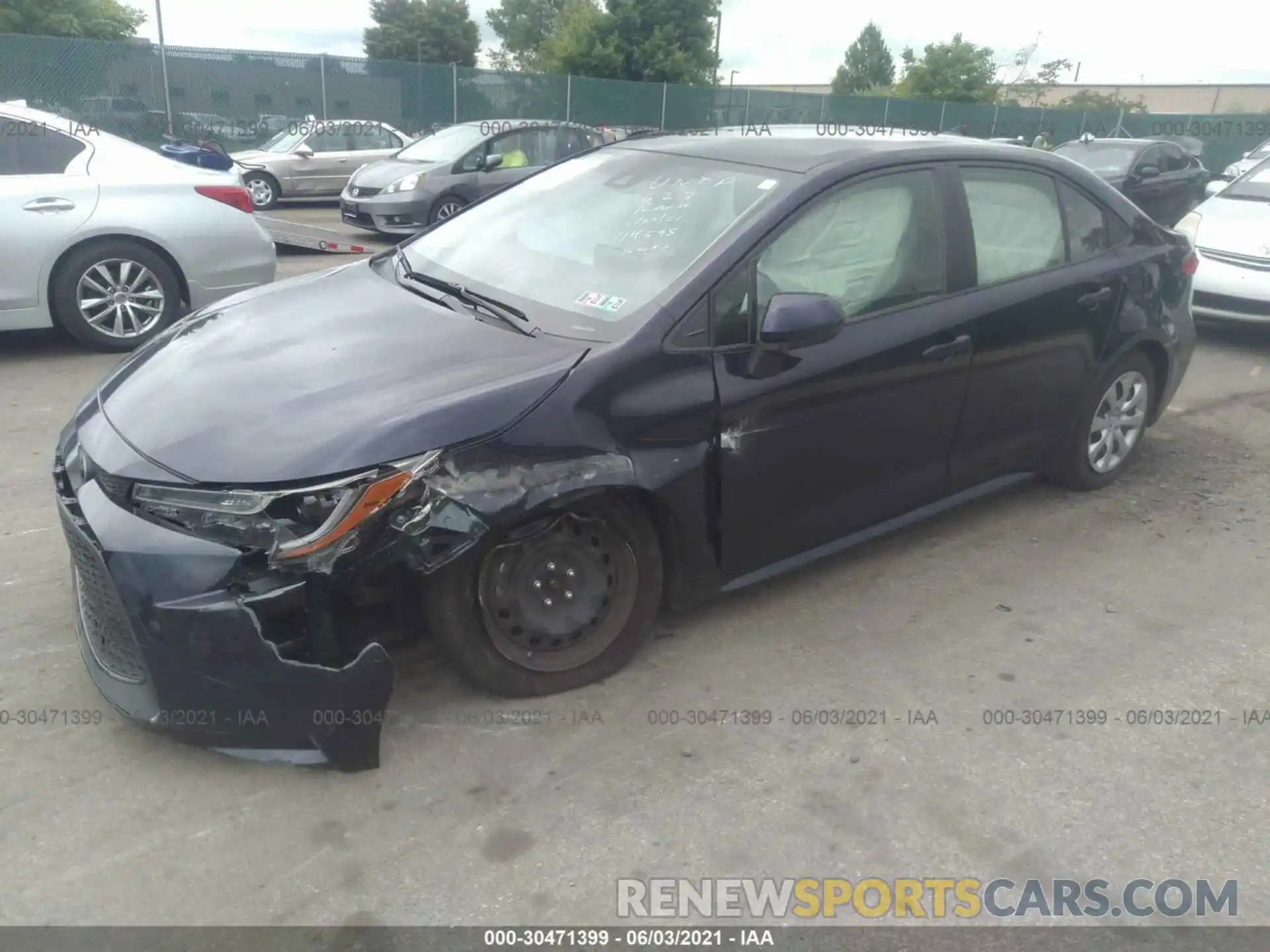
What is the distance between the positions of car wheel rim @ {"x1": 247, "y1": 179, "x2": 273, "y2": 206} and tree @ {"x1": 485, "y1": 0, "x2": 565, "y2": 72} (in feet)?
183

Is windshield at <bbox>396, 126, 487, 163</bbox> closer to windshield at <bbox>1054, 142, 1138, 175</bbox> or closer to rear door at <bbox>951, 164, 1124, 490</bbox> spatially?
windshield at <bbox>1054, 142, 1138, 175</bbox>

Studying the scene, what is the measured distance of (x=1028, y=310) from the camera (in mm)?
3961

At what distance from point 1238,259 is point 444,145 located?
9466mm

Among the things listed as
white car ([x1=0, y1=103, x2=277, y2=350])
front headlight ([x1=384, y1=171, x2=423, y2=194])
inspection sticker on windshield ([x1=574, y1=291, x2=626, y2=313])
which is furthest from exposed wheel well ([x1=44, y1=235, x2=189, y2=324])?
front headlight ([x1=384, y1=171, x2=423, y2=194])

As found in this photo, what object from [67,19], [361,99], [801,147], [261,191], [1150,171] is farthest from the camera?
[67,19]

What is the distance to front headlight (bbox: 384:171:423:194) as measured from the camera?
480 inches

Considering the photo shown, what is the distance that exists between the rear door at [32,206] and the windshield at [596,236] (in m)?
3.26

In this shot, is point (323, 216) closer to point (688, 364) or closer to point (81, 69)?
point (81, 69)

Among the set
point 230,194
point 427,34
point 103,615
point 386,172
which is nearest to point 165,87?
point 386,172

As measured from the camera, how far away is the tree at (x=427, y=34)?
189ft

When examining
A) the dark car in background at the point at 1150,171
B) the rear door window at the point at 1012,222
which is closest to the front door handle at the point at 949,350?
the rear door window at the point at 1012,222

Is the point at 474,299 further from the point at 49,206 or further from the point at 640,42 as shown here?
the point at 640,42

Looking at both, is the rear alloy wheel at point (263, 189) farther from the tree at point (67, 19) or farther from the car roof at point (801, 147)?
the tree at point (67, 19)

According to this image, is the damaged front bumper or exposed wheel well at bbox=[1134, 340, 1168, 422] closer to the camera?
the damaged front bumper
